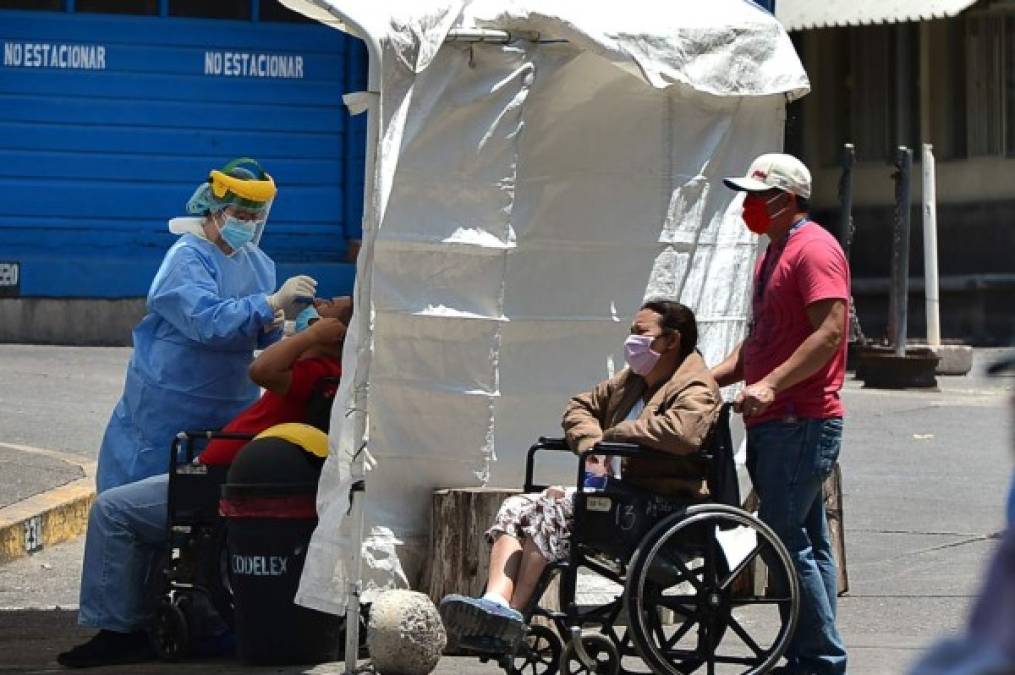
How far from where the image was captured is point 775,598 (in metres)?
5.93

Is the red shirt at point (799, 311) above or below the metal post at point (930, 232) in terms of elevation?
below

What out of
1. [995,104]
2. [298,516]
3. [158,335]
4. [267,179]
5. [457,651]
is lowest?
[457,651]

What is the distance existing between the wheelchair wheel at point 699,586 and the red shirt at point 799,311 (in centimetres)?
41

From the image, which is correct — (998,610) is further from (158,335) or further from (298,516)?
(158,335)

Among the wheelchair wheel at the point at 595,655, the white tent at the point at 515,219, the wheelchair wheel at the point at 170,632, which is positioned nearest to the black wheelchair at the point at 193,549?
the wheelchair wheel at the point at 170,632

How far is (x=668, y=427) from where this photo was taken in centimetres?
589

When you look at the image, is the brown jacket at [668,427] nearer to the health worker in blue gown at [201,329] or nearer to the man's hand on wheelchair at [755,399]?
the man's hand on wheelchair at [755,399]

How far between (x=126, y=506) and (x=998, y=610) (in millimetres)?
5312

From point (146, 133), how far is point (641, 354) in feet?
32.9

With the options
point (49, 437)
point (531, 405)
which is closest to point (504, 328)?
point (531, 405)

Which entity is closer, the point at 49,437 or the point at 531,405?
the point at 531,405

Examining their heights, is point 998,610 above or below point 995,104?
below

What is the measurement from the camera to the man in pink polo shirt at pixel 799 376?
5.97 meters

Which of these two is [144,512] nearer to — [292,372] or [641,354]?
[292,372]
